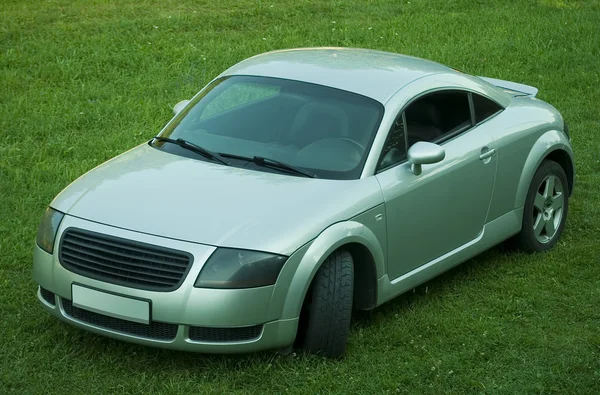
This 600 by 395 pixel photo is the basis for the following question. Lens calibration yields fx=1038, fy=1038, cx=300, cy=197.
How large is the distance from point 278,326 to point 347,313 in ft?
1.52

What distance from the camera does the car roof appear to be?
21.8ft

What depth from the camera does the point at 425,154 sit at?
621 cm

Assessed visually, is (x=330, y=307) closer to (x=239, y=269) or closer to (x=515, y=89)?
(x=239, y=269)

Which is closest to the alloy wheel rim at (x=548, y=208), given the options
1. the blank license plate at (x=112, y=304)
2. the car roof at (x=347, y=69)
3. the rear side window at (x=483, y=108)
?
the rear side window at (x=483, y=108)

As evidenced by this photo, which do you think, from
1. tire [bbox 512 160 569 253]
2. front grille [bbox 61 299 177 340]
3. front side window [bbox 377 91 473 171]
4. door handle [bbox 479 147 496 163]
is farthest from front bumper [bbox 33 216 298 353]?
tire [bbox 512 160 569 253]

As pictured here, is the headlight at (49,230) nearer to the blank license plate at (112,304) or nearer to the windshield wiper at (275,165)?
the blank license plate at (112,304)

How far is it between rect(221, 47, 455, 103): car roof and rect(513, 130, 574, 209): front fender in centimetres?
84

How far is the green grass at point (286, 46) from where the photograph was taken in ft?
18.6

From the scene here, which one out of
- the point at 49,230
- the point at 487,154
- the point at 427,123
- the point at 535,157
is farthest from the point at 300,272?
the point at 535,157

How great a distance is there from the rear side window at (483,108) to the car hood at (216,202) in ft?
4.75

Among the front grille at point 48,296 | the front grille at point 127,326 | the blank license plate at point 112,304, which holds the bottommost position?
the front grille at point 48,296

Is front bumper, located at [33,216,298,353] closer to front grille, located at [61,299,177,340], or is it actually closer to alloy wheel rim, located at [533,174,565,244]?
front grille, located at [61,299,177,340]

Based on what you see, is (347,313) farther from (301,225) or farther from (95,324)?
(95,324)

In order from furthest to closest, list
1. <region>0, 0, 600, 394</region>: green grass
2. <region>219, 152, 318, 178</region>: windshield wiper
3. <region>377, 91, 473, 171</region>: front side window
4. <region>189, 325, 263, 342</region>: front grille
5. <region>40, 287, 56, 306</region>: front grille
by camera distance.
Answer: <region>377, 91, 473, 171</region>: front side window, <region>219, 152, 318, 178</region>: windshield wiper, <region>40, 287, 56, 306</region>: front grille, <region>0, 0, 600, 394</region>: green grass, <region>189, 325, 263, 342</region>: front grille
